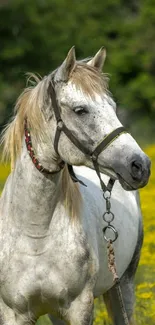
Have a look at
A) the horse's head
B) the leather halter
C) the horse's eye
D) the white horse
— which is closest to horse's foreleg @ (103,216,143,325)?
the white horse

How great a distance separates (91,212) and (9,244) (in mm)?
679

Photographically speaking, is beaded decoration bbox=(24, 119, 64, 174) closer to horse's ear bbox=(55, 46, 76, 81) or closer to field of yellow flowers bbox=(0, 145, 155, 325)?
horse's ear bbox=(55, 46, 76, 81)

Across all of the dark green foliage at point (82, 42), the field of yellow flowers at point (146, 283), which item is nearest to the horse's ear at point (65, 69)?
the field of yellow flowers at point (146, 283)

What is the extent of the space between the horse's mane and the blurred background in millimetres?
26738

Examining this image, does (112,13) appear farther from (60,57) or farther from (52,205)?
(52,205)

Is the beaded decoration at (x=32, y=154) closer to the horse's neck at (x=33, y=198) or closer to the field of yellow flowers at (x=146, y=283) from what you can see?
the horse's neck at (x=33, y=198)

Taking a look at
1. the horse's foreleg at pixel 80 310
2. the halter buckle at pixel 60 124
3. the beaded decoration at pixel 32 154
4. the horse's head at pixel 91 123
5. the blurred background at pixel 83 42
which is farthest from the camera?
the blurred background at pixel 83 42

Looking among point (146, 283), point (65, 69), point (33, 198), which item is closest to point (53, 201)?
point (33, 198)

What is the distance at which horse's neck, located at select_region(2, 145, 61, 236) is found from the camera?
19.8ft

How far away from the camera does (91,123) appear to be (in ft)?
18.7

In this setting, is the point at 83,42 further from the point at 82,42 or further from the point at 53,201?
the point at 53,201

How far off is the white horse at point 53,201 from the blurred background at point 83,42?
2680 centimetres

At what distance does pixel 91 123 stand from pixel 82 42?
4485cm

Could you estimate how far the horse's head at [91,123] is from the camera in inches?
219
